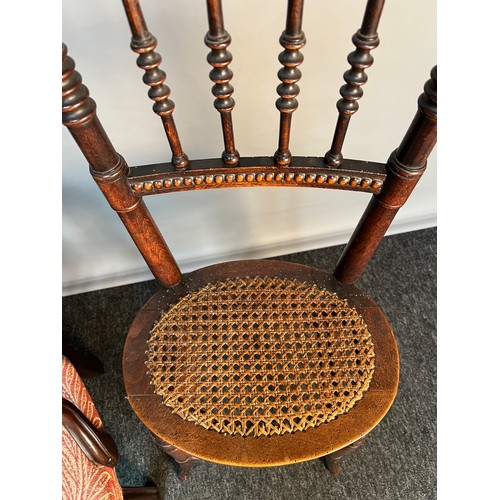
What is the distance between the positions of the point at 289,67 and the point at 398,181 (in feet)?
0.68

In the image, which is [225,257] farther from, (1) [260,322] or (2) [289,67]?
(2) [289,67]

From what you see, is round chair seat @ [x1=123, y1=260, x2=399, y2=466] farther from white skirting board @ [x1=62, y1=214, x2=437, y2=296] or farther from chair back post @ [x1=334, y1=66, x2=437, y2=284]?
white skirting board @ [x1=62, y1=214, x2=437, y2=296]

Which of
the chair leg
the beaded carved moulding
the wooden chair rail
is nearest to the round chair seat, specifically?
the beaded carved moulding

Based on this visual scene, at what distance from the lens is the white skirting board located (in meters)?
1.22

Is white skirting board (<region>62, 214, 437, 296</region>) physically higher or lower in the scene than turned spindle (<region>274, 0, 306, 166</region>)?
lower

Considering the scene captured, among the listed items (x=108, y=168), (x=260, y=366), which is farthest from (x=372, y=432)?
(x=108, y=168)

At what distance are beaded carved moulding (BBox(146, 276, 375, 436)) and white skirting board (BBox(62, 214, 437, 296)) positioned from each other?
0.44 meters

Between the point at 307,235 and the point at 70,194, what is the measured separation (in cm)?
58

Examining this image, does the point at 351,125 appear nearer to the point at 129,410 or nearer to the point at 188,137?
the point at 188,137

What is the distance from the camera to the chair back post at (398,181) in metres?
0.54

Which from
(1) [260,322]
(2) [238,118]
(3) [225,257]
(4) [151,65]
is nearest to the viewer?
(4) [151,65]

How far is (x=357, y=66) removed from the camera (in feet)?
1.70

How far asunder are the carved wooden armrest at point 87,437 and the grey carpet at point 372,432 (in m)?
0.38

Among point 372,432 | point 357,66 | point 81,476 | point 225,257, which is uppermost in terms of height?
point 357,66
